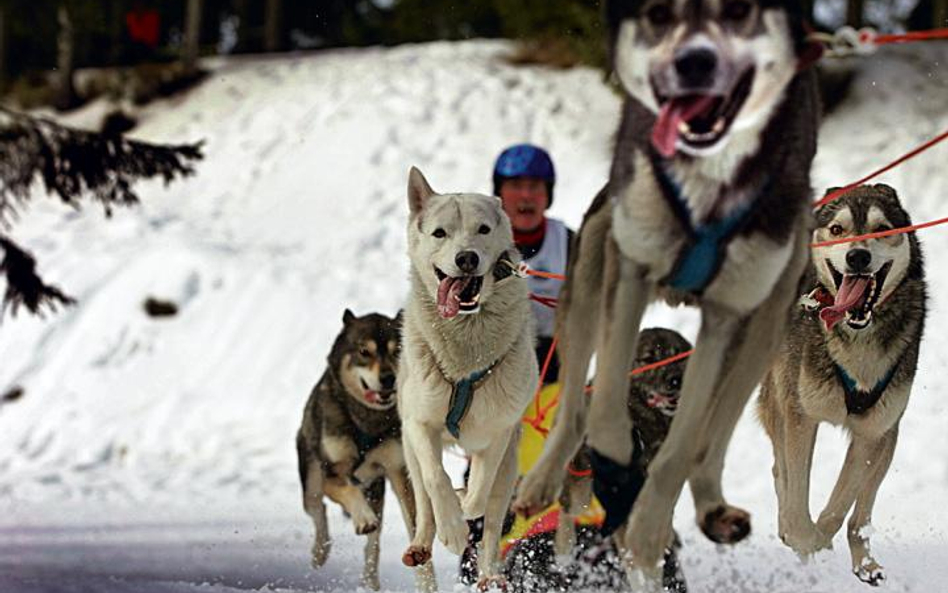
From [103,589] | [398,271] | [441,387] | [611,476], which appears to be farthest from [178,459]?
[611,476]

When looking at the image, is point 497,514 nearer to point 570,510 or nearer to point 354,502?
point 570,510

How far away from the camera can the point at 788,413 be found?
396 centimetres

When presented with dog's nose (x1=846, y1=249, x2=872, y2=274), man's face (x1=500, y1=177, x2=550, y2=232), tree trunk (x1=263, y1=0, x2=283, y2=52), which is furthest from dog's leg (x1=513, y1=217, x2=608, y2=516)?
tree trunk (x1=263, y1=0, x2=283, y2=52)

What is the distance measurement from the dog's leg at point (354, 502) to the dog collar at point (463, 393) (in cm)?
155

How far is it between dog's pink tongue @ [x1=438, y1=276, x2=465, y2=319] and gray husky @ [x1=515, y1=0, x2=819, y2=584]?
Result: 121 cm

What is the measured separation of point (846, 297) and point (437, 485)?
1.39m

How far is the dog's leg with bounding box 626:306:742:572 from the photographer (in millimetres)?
2246

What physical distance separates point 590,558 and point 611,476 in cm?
289

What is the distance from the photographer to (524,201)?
16.8 feet

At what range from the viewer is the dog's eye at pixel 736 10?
6.55 ft

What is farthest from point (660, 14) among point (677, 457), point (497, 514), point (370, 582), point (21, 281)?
point (21, 281)

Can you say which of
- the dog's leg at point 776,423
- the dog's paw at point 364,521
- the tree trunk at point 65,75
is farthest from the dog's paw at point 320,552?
the tree trunk at point 65,75

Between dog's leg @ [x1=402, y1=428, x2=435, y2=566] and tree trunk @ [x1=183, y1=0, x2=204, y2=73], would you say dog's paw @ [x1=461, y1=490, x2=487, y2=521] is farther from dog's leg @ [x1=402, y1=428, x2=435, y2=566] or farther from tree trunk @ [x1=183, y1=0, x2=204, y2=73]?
tree trunk @ [x1=183, y1=0, x2=204, y2=73]

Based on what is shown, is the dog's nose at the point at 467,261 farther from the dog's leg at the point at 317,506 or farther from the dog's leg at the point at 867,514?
the dog's leg at the point at 317,506
